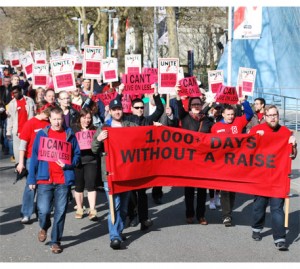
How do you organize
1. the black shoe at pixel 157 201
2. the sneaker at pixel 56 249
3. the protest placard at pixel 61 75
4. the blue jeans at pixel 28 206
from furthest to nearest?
the protest placard at pixel 61 75
the black shoe at pixel 157 201
the blue jeans at pixel 28 206
the sneaker at pixel 56 249

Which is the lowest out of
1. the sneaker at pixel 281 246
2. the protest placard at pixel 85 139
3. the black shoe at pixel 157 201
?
the black shoe at pixel 157 201

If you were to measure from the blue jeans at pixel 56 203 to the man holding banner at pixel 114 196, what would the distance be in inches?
20.7

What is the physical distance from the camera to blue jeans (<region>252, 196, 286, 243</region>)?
7.88m

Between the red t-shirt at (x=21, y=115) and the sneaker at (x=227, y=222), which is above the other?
the red t-shirt at (x=21, y=115)

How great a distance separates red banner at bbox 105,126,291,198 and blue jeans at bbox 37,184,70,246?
25.0 inches

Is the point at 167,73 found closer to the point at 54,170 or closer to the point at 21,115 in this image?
the point at 21,115

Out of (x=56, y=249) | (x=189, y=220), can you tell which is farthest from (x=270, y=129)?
(x=56, y=249)

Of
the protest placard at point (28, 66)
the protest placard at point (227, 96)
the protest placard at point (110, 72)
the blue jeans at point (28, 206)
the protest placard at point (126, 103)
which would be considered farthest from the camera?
the protest placard at point (28, 66)

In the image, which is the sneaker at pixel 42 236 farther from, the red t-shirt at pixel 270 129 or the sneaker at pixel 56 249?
the red t-shirt at pixel 270 129

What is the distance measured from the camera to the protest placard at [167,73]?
12836 millimetres

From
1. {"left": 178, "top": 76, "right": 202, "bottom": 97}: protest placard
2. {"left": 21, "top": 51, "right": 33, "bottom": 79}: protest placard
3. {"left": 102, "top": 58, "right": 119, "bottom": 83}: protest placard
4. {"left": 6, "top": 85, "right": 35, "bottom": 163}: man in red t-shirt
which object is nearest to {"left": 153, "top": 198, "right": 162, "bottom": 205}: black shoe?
{"left": 178, "top": 76, "right": 202, "bottom": 97}: protest placard

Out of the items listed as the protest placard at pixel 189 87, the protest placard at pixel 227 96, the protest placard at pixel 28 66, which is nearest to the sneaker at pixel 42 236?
the protest placard at pixel 189 87

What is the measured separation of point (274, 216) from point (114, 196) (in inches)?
72.2
